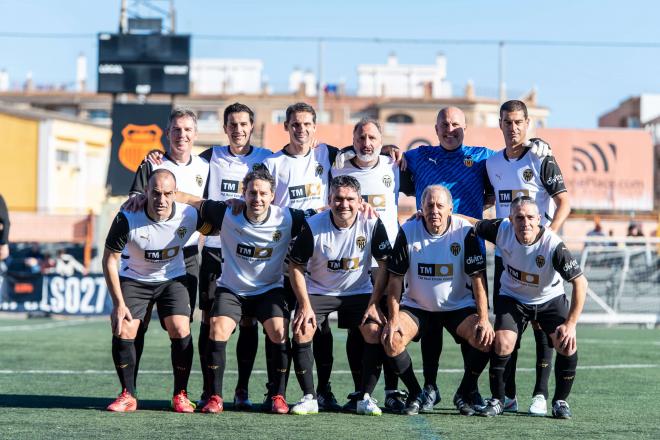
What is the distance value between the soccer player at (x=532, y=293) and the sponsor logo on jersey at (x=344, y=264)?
0.88 m

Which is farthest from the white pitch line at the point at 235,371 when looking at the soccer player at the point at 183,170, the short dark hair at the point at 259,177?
the short dark hair at the point at 259,177

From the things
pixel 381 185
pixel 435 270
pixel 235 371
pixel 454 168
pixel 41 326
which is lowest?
pixel 41 326

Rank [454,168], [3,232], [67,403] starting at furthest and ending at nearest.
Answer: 1. [3,232]
2. [454,168]
3. [67,403]

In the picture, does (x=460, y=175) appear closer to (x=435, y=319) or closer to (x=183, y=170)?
(x=435, y=319)

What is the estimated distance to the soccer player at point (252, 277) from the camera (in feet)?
24.2

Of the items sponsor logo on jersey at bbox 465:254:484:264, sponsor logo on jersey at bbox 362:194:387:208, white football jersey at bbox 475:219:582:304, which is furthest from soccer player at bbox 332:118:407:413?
white football jersey at bbox 475:219:582:304

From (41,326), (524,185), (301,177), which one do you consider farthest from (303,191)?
(41,326)

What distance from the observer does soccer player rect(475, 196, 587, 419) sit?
7.23 metres

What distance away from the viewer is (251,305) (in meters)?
7.57

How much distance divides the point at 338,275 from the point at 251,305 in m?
0.65

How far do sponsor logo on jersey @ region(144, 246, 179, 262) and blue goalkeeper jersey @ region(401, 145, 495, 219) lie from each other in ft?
6.31

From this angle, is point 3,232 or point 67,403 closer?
point 67,403

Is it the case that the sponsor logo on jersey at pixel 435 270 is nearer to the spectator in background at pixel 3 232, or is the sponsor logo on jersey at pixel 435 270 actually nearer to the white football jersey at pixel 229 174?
the white football jersey at pixel 229 174

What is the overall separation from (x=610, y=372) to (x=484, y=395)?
2.22 metres
